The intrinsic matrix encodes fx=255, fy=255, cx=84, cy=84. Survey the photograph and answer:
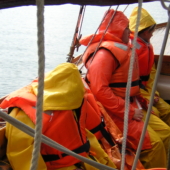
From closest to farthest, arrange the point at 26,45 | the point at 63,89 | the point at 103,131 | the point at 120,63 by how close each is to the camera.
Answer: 1. the point at 63,89
2. the point at 103,131
3. the point at 120,63
4. the point at 26,45

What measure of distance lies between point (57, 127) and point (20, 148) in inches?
8.2

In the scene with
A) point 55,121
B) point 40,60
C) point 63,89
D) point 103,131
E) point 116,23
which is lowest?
point 103,131

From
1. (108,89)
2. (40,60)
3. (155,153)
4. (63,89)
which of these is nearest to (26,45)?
(108,89)

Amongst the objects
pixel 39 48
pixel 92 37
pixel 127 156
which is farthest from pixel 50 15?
pixel 39 48

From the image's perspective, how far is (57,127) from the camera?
1311 millimetres

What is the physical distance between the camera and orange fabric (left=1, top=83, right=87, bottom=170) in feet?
4.24

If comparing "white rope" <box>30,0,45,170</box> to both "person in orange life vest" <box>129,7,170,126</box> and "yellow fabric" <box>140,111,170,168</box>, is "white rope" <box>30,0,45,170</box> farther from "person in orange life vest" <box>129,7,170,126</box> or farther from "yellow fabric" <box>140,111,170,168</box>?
"person in orange life vest" <box>129,7,170,126</box>

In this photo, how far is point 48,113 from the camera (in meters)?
1.30

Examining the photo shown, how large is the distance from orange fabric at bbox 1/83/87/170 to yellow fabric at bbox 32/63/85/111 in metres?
0.04

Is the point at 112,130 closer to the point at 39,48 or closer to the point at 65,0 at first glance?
the point at 65,0

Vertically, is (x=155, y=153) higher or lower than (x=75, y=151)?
lower

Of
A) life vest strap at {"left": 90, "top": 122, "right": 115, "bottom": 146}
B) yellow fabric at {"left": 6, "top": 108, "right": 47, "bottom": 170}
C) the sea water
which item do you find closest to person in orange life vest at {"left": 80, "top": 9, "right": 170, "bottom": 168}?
life vest strap at {"left": 90, "top": 122, "right": 115, "bottom": 146}

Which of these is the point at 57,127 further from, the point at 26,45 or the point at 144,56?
the point at 26,45

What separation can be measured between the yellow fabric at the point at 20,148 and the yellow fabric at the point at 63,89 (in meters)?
0.15
